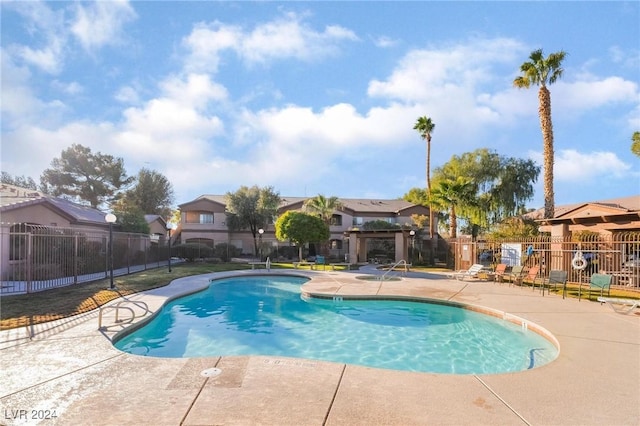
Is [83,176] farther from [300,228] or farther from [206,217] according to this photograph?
[300,228]

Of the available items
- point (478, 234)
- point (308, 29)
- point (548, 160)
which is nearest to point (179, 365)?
point (308, 29)

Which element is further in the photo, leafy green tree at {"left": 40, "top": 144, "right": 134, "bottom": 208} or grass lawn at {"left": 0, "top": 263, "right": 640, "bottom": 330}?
leafy green tree at {"left": 40, "top": 144, "right": 134, "bottom": 208}

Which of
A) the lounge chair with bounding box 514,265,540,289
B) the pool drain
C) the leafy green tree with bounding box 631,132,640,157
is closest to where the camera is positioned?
the pool drain

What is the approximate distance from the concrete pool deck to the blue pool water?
5.51 ft

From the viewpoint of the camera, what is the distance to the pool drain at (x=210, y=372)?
5.43 meters

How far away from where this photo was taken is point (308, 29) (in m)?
12.9

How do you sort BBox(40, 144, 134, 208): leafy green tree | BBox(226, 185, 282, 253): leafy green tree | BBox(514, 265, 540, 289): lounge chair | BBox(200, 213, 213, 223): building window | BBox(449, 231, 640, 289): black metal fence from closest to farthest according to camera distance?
BBox(449, 231, 640, 289): black metal fence → BBox(514, 265, 540, 289): lounge chair → BBox(226, 185, 282, 253): leafy green tree → BBox(200, 213, 213, 223): building window → BBox(40, 144, 134, 208): leafy green tree

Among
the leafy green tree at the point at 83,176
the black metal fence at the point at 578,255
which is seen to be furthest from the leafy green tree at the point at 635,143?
the leafy green tree at the point at 83,176

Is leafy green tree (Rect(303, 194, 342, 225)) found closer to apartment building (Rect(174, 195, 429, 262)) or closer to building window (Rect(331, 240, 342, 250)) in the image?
apartment building (Rect(174, 195, 429, 262))

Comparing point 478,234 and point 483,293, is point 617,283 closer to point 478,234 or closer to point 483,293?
point 483,293

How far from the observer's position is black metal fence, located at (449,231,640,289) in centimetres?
1468

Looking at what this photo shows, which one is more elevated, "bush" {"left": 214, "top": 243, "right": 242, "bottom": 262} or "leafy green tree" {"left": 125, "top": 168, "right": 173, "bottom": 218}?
"leafy green tree" {"left": 125, "top": 168, "right": 173, "bottom": 218}

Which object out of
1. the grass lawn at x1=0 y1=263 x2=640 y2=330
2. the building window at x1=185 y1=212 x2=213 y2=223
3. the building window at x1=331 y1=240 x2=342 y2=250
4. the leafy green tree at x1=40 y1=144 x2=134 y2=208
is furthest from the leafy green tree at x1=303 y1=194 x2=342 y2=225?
the leafy green tree at x1=40 y1=144 x2=134 y2=208

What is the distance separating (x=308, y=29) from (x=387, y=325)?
10536mm
